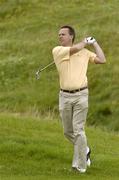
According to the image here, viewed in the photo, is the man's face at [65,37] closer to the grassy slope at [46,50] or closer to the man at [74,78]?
the man at [74,78]

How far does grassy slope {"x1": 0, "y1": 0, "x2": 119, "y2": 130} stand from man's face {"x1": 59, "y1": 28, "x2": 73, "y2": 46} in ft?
47.4

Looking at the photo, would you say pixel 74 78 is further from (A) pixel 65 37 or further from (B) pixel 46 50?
(B) pixel 46 50

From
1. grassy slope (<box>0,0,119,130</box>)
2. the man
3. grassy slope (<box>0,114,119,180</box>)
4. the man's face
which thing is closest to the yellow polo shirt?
the man

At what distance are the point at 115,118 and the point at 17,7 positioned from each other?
24672 millimetres

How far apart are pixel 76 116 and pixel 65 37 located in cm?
147

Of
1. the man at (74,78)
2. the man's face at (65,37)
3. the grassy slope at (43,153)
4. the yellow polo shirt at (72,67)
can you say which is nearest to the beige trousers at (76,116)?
the man at (74,78)

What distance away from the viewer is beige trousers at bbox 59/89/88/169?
41.1 ft

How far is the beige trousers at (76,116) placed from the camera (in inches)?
493

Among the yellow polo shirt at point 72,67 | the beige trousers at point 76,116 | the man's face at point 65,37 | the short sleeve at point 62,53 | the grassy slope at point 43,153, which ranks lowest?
the grassy slope at point 43,153

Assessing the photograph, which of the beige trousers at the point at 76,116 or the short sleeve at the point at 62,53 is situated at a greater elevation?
the short sleeve at the point at 62,53

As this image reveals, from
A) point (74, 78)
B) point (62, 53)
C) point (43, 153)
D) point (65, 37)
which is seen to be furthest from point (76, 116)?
point (43, 153)

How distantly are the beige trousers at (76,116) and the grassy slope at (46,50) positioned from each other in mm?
14203

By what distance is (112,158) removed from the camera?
1566 centimetres

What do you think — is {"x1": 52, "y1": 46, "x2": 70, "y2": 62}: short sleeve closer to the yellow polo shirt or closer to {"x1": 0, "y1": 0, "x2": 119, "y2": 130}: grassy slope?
the yellow polo shirt
